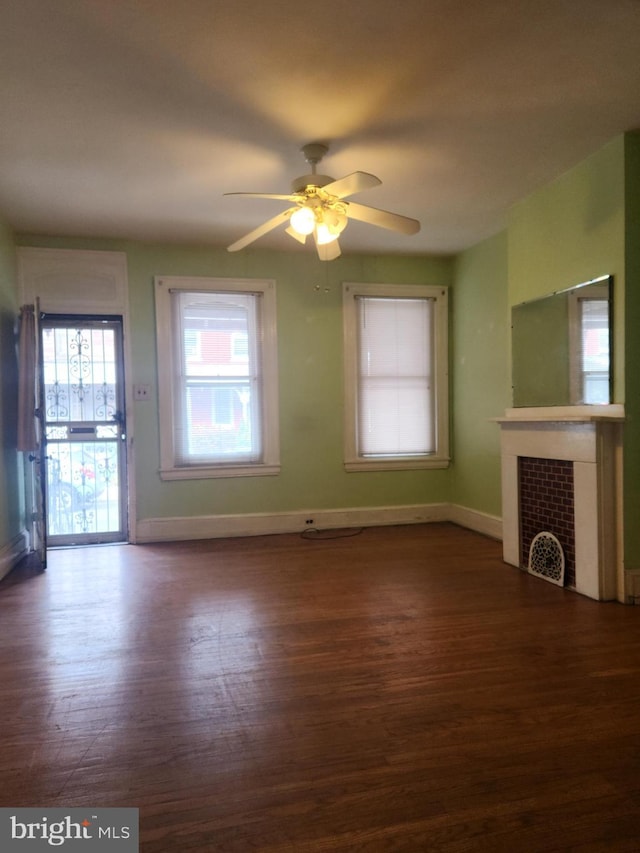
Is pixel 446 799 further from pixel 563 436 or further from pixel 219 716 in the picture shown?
pixel 563 436

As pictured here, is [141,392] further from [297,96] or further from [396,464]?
[297,96]

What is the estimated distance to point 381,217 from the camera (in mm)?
2992

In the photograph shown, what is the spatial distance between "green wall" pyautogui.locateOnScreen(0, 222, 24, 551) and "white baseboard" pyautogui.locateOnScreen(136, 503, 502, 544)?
3.38ft

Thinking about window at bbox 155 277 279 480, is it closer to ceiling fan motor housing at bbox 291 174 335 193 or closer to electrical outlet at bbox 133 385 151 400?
electrical outlet at bbox 133 385 151 400

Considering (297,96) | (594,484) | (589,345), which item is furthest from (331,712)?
(297,96)

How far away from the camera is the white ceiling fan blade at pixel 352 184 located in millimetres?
2520

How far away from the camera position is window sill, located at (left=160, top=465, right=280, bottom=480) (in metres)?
4.79

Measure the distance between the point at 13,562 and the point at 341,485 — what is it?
2.88 metres

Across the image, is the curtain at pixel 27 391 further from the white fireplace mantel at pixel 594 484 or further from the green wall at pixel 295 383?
the white fireplace mantel at pixel 594 484

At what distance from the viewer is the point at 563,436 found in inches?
132

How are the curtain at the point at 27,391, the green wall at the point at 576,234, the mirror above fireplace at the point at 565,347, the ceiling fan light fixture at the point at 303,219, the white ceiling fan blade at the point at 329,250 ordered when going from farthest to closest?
the curtain at the point at 27,391 < the white ceiling fan blade at the point at 329,250 < the mirror above fireplace at the point at 565,347 < the green wall at the point at 576,234 < the ceiling fan light fixture at the point at 303,219

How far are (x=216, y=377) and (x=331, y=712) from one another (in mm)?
3440

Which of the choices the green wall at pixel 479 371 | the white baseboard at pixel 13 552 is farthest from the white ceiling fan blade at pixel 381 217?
the white baseboard at pixel 13 552

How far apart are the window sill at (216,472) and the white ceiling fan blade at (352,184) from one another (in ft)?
9.28
